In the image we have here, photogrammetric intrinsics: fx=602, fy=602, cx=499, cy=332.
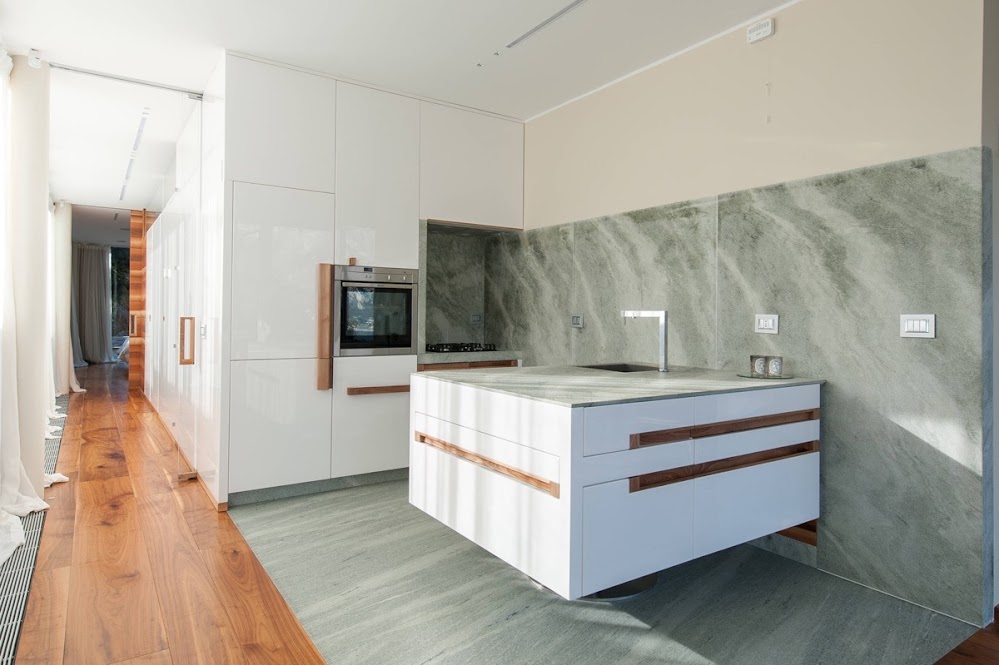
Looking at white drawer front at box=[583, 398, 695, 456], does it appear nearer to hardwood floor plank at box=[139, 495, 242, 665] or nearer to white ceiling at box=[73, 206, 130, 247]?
hardwood floor plank at box=[139, 495, 242, 665]

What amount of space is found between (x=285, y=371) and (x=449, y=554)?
1524 mm

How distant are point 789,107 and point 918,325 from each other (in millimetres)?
1155

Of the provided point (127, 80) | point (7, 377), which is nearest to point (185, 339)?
point (7, 377)

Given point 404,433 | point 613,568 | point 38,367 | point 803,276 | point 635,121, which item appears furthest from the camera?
point 404,433

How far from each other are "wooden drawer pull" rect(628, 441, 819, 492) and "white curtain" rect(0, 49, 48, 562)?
124 inches

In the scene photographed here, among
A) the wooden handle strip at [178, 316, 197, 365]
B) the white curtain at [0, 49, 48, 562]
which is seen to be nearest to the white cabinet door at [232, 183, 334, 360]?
the wooden handle strip at [178, 316, 197, 365]

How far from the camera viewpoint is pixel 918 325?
7.71 ft

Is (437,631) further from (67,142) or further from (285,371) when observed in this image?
(67,142)

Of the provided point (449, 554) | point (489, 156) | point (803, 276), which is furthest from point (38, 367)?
point (803, 276)

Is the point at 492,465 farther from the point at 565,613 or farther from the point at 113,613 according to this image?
the point at 113,613

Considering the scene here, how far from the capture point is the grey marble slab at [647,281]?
3.18 m

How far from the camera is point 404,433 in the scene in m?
4.03

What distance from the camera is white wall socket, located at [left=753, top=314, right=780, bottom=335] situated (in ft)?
9.34

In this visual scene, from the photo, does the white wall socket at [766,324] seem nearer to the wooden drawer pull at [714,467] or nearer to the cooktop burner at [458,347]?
the wooden drawer pull at [714,467]
